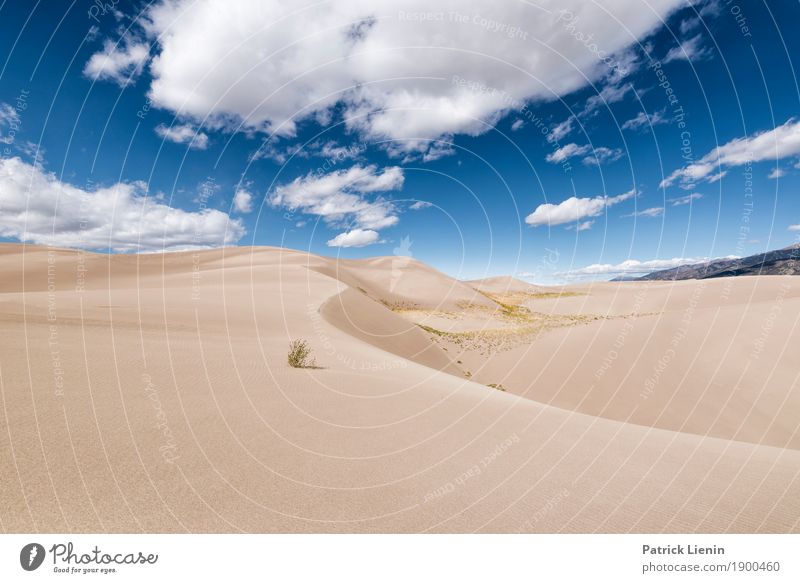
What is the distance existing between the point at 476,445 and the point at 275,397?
10.9ft

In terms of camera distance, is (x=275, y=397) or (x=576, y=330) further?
(x=576, y=330)

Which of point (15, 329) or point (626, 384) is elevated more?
point (15, 329)

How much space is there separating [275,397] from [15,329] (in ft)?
18.2

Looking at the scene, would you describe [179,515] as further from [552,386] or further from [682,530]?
[552,386]

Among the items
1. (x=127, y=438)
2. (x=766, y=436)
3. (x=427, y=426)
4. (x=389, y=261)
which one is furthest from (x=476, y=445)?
(x=389, y=261)

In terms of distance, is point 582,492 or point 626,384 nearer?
point 582,492

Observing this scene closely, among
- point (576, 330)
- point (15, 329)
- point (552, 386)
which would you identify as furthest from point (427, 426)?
point (576, 330)

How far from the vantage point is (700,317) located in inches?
717

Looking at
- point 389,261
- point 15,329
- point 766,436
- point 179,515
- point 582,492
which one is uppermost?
point 389,261

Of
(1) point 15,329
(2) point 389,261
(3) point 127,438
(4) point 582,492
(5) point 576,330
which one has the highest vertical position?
(2) point 389,261

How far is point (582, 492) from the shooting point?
393cm

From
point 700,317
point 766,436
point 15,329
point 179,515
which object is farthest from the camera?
point 700,317

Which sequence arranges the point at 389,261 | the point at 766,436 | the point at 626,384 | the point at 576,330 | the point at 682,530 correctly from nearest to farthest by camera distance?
the point at 682,530 < the point at 766,436 < the point at 626,384 < the point at 576,330 < the point at 389,261

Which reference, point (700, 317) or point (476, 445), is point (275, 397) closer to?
point (476, 445)
